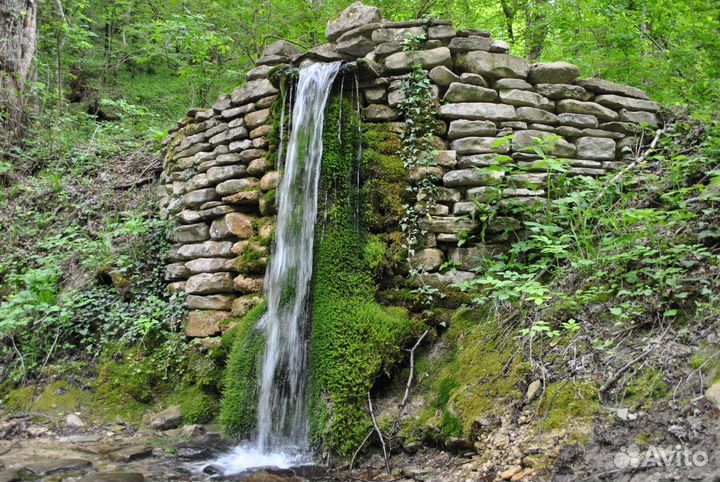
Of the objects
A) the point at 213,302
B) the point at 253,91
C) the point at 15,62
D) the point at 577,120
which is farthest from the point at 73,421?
the point at 15,62

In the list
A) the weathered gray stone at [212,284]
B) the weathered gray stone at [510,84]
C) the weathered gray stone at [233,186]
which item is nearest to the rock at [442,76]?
the weathered gray stone at [510,84]

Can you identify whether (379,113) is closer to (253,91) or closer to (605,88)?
(253,91)

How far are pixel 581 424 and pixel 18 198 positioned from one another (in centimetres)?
681

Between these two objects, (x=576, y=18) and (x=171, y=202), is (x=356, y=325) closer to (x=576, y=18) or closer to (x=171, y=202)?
(x=171, y=202)

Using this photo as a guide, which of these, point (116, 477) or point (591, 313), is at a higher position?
point (591, 313)

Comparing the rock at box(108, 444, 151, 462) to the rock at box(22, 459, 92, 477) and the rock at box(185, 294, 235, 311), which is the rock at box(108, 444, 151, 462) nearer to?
the rock at box(22, 459, 92, 477)

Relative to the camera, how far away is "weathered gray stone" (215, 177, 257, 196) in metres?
4.34

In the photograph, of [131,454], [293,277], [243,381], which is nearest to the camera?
[131,454]

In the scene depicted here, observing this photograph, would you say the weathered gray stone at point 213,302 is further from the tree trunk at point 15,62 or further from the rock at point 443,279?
the tree trunk at point 15,62

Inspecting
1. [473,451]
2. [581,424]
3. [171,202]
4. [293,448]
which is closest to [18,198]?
[171,202]

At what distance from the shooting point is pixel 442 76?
390cm

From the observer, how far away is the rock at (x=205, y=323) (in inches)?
163

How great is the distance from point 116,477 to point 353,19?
3729mm

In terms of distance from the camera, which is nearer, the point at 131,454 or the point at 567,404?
the point at 567,404
